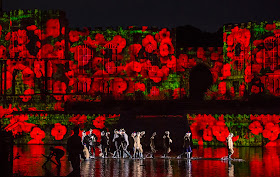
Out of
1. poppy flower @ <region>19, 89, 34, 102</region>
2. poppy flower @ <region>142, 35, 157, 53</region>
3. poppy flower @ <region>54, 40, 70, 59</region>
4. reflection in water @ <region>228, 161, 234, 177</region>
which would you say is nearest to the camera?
reflection in water @ <region>228, 161, 234, 177</region>

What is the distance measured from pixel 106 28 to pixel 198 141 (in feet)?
46.3

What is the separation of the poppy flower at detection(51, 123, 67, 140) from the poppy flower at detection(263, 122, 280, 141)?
15.1m

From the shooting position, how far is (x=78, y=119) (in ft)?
138

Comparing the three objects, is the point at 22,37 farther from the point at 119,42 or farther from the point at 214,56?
the point at 214,56

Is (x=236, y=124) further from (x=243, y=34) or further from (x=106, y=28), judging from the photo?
(x=106, y=28)

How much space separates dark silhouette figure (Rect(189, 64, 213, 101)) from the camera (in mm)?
54862

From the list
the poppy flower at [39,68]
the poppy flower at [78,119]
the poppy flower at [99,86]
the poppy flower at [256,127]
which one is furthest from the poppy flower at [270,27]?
the poppy flower at [39,68]

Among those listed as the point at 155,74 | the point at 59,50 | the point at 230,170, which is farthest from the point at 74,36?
→ the point at 230,170

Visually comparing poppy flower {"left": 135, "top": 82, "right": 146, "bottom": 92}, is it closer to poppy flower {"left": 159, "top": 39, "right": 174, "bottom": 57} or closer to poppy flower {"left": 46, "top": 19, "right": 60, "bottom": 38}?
poppy flower {"left": 159, "top": 39, "right": 174, "bottom": 57}

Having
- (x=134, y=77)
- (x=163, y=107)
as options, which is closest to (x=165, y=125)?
(x=163, y=107)

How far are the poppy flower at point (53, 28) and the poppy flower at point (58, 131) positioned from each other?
336 inches

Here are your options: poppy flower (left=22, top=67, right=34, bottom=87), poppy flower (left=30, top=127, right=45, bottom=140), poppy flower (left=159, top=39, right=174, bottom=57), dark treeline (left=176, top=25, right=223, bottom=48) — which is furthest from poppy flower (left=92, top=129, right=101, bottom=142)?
dark treeline (left=176, top=25, right=223, bottom=48)

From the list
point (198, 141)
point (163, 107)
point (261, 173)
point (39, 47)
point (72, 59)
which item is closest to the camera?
point (261, 173)

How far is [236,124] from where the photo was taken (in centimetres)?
4031
